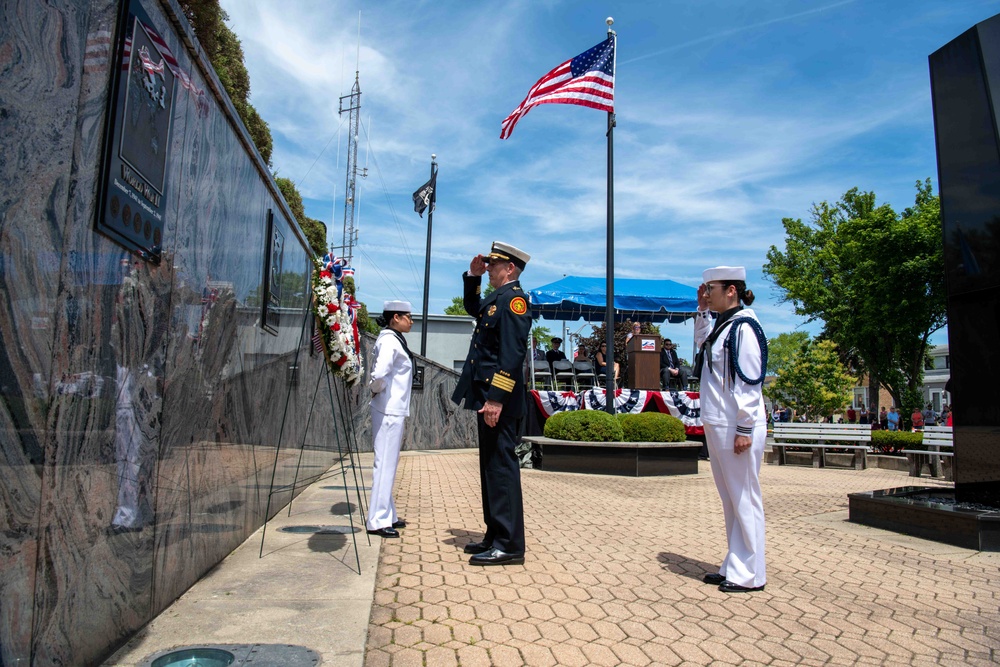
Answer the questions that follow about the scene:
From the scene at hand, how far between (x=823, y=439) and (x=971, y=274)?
997cm

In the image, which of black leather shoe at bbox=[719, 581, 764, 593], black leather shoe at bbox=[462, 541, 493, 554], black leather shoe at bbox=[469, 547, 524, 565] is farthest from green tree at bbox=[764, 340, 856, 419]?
black leather shoe at bbox=[469, 547, 524, 565]

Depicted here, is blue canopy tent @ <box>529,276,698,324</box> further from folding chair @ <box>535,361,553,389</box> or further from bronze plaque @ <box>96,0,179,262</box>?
bronze plaque @ <box>96,0,179,262</box>

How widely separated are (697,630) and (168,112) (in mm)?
3627

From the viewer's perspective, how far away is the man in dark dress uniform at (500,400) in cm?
480

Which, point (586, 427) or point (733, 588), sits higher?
point (586, 427)

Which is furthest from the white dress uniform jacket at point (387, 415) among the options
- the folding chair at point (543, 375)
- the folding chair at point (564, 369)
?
the folding chair at point (564, 369)

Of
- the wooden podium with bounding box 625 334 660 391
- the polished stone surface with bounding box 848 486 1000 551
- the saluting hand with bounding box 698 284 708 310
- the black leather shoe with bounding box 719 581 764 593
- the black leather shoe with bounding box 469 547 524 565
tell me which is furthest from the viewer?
the wooden podium with bounding box 625 334 660 391

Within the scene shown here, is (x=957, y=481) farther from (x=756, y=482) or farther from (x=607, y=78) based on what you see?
(x=607, y=78)

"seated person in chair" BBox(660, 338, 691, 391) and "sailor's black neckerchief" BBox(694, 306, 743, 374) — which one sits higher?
"seated person in chair" BBox(660, 338, 691, 391)

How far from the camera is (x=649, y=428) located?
37.7 feet

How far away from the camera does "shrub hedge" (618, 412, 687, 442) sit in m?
11.5

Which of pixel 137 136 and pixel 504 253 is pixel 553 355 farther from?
pixel 137 136

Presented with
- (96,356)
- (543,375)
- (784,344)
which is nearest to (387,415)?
(96,356)

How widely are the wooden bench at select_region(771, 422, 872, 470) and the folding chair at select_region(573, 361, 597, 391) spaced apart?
4578 mm
